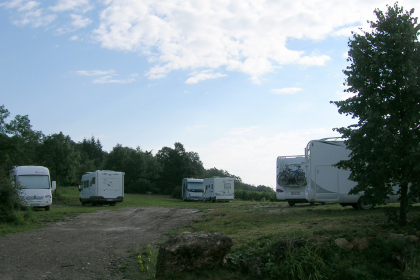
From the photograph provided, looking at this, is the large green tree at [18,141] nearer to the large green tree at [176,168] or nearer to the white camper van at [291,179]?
the white camper van at [291,179]

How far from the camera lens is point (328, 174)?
15.8 meters

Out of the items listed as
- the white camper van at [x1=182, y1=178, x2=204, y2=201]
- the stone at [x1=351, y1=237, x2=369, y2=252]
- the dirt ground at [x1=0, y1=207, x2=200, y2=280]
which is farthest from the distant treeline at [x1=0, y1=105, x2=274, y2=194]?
the stone at [x1=351, y1=237, x2=369, y2=252]

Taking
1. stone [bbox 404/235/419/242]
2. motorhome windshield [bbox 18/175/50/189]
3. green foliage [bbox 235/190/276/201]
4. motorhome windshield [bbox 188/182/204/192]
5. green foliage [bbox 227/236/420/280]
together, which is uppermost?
motorhome windshield [bbox 18/175/50/189]

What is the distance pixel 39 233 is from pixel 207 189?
2589 cm

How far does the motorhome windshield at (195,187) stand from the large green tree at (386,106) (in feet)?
108

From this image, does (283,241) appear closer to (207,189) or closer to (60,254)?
(60,254)

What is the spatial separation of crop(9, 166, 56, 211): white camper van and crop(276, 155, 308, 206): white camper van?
44.0 ft

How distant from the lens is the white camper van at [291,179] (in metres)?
21.4

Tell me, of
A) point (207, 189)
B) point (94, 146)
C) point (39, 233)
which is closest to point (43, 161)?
point (207, 189)

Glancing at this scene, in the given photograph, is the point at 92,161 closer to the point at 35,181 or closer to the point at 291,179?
the point at 35,181

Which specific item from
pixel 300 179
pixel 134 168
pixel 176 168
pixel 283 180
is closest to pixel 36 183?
pixel 283 180

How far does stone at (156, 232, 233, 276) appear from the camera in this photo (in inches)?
251

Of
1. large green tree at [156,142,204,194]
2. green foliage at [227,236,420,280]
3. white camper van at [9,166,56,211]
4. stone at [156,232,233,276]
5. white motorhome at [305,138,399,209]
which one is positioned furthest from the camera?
large green tree at [156,142,204,194]

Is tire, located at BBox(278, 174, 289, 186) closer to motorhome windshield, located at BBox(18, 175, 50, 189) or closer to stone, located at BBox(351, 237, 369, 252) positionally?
motorhome windshield, located at BBox(18, 175, 50, 189)
